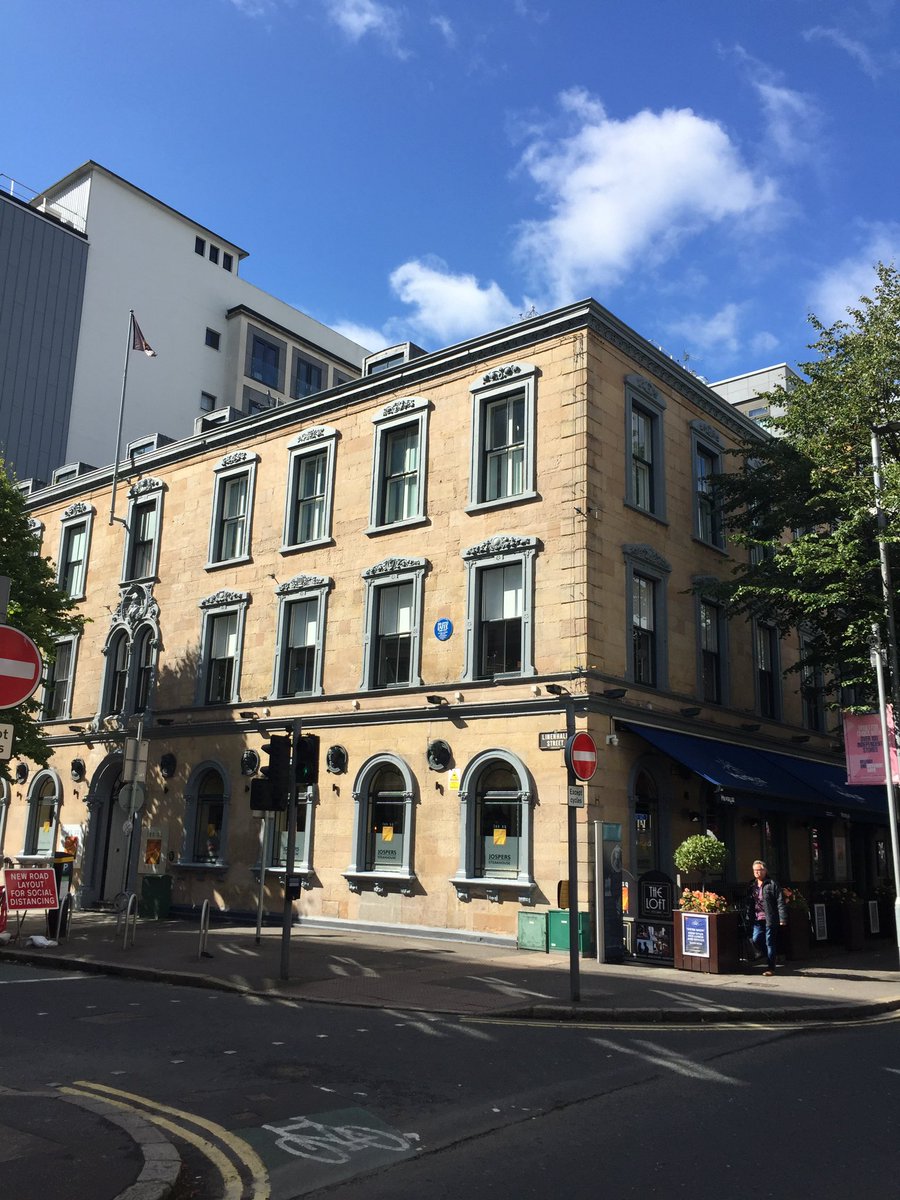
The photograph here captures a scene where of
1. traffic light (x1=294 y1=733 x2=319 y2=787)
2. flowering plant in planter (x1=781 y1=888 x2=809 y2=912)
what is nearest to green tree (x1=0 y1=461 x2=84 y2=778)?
traffic light (x1=294 y1=733 x2=319 y2=787)

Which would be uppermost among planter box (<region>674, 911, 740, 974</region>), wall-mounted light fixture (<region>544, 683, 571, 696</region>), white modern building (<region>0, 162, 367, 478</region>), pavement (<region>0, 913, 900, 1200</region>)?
white modern building (<region>0, 162, 367, 478</region>)

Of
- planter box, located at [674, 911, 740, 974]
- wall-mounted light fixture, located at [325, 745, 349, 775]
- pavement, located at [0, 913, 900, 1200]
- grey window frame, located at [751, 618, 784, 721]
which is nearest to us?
pavement, located at [0, 913, 900, 1200]

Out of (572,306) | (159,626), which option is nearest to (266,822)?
(159,626)

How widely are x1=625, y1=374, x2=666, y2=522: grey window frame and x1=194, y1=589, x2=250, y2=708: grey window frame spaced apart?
34.1ft

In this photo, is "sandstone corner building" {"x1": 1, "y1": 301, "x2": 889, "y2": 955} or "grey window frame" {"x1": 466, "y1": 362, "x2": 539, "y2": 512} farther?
"grey window frame" {"x1": 466, "y1": 362, "x2": 539, "y2": 512}

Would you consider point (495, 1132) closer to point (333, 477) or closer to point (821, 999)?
point (821, 999)

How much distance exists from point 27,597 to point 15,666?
19.7m

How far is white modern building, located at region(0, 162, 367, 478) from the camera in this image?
44.4m

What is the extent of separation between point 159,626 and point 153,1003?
16795 millimetres

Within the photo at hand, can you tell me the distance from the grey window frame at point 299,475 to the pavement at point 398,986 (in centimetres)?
937

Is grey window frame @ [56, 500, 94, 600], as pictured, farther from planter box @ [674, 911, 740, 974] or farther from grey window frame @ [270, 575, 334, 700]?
planter box @ [674, 911, 740, 974]

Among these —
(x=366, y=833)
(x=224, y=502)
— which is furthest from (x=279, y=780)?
(x=224, y=502)

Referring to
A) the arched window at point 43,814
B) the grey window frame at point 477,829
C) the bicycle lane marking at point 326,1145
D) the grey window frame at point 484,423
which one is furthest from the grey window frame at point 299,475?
the bicycle lane marking at point 326,1145

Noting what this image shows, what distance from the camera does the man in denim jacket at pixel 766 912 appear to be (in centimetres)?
1614
